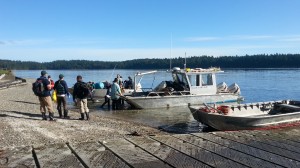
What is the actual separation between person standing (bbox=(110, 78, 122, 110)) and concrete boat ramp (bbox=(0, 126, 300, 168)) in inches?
392

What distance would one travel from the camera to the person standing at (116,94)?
61.0 feet

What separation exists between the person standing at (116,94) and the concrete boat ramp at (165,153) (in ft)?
32.6

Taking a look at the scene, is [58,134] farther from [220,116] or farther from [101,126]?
[220,116]

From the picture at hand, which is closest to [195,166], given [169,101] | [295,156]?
[295,156]

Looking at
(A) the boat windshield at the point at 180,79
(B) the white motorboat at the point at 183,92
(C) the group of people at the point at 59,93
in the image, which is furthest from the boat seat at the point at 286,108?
(C) the group of people at the point at 59,93

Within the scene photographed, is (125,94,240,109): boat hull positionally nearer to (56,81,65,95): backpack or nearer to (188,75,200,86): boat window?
(188,75,200,86): boat window

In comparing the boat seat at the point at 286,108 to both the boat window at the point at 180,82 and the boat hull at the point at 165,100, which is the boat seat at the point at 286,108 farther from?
the boat window at the point at 180,82

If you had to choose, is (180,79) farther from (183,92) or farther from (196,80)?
(196,80)

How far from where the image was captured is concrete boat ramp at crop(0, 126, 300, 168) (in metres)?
6.59

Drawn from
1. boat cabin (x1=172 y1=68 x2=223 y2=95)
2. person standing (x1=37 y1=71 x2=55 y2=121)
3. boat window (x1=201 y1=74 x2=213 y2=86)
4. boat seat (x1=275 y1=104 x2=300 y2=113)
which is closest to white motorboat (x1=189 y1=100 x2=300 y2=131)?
boat seat (x1=275 y1=104 x2=300 y2=113)

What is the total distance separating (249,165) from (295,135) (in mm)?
3821

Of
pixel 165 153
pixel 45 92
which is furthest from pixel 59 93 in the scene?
pixel 165 153

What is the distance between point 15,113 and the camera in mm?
13828

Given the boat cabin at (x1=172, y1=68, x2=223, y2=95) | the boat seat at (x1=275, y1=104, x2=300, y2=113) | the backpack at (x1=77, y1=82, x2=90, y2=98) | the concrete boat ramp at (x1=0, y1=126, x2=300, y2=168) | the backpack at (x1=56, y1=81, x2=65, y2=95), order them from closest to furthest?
the concrete boat ramp at (x1=0, y1=126, x2=300, y2=168)
the backpack at (x1=77, y1=82, x2=90, y2=98)
the backpack at (x1=56, y1=81, x2=65, y2=95)
the boat seat at (x1=275, y1=104, x2=300, y2=113)
the boat cabin at (x1=172, y1=68, x2=223, y2=95)
